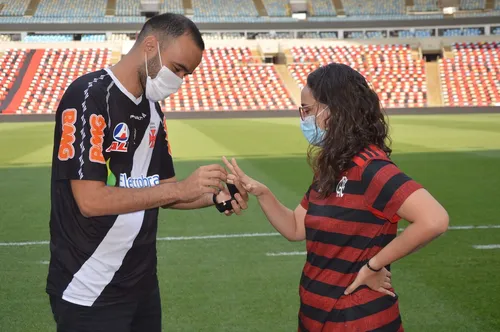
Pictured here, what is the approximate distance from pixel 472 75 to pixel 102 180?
49.4m

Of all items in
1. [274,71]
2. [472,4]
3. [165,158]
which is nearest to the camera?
[165,158]

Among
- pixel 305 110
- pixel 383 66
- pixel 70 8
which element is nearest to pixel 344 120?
pixel 305 110

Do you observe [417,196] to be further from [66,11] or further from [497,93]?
[66,11]

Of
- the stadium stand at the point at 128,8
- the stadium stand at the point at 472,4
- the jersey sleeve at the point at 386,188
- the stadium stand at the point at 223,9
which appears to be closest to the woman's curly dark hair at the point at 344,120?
the jersey sleeve at the point at 386,188

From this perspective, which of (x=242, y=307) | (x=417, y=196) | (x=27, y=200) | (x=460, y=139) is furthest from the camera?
(x=460, y=139)

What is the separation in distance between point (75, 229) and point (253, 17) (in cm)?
5553

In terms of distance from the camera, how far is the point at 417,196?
284 centimetres

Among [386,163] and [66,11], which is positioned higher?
[386,163]

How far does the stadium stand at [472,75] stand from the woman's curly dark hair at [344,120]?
43998 millimetres

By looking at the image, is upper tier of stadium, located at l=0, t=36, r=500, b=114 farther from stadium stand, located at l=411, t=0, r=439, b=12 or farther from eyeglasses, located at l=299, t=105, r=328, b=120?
eyeglasses, located at l=299, t=105, r=328, b=120

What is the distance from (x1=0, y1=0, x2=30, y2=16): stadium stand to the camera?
178 ft

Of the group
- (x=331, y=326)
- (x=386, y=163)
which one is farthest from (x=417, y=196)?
(x=331, y=326)

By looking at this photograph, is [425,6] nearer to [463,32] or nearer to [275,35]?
[463,32]

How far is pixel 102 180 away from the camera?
10.2 ft
